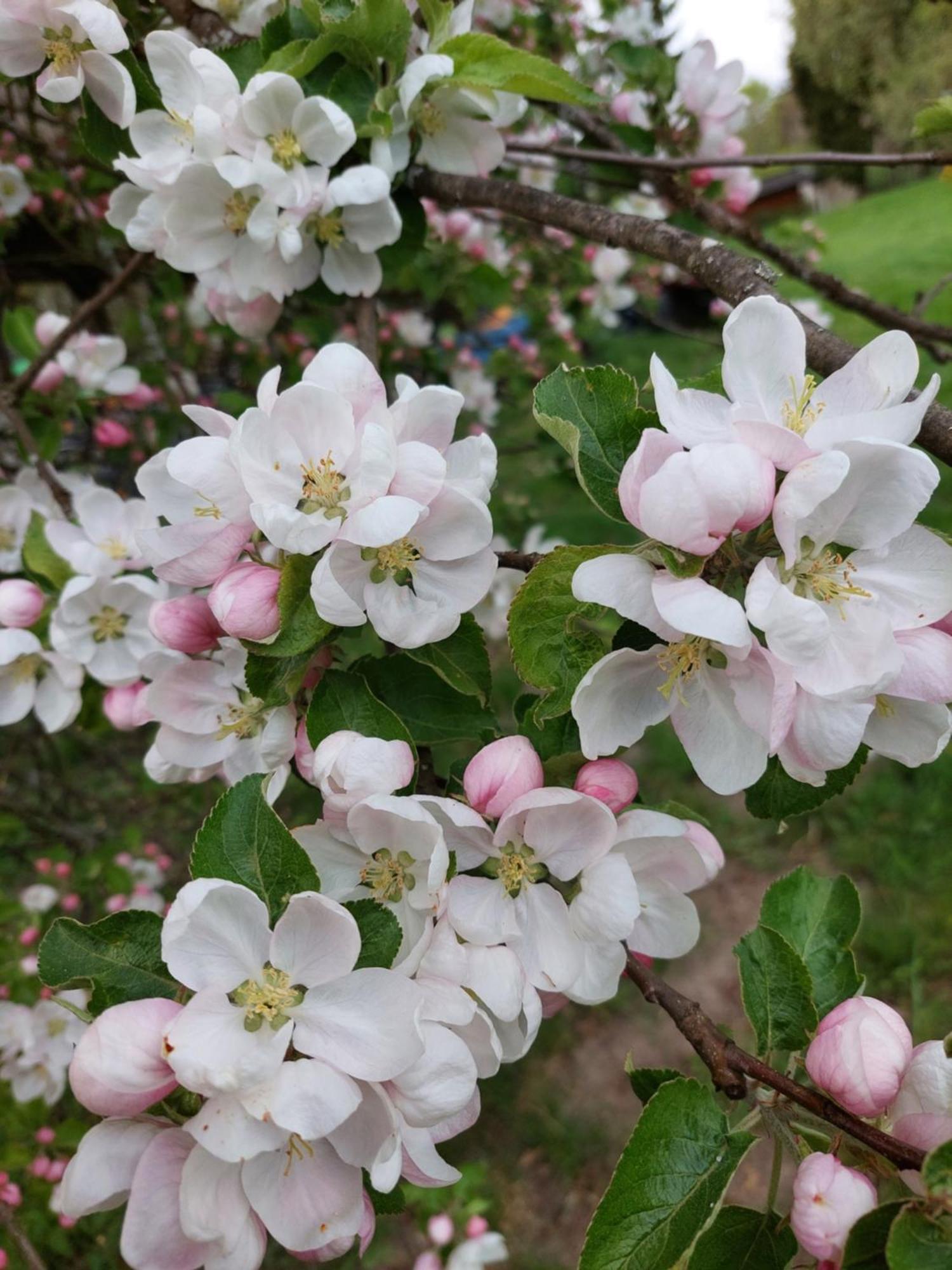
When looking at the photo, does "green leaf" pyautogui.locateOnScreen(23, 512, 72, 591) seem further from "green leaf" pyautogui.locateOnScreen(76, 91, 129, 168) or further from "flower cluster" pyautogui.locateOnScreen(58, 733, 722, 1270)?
"flower cluster" pyautogui.locateOnScreen(58, 733, 722, 1270)

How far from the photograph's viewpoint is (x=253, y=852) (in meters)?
0.76

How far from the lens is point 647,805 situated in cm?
96

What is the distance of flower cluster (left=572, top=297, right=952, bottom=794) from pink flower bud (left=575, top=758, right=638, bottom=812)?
0.18 ft

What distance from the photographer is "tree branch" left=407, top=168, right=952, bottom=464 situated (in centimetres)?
86

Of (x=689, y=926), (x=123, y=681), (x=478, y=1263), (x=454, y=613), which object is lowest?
(x=478, y=1263)

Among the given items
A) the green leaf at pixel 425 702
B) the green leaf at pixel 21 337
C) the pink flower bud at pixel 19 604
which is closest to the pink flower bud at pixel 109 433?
the green leaf at pixel 21 337

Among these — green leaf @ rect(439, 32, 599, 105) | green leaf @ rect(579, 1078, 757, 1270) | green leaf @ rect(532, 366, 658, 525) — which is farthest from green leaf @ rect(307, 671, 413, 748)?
green leaf @ rect(439, 32, 599, 105)

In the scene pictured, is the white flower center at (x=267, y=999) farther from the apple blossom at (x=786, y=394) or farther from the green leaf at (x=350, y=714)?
the apple blossom at (x=786, y=394)

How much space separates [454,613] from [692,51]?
5.54ft

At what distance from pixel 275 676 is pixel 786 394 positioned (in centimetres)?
51

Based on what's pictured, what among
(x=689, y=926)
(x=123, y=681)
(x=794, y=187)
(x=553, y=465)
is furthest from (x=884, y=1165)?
(x=794, y=187)

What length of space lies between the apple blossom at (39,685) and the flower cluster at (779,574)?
0.84m

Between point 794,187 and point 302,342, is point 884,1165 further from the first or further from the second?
point 794,187

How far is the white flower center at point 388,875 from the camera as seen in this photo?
2.68 feet
